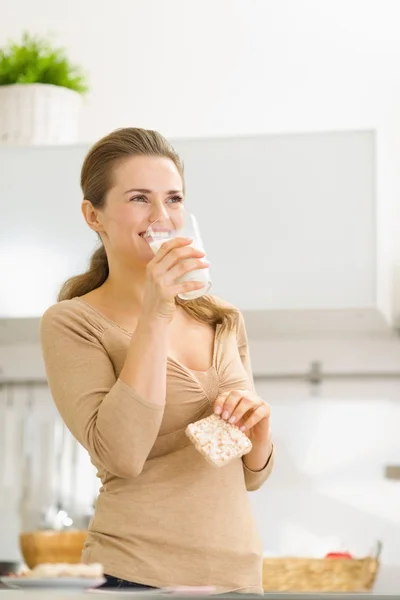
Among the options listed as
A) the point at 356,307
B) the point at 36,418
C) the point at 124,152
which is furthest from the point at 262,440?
the point at 36,418

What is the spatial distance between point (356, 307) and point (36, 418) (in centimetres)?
112

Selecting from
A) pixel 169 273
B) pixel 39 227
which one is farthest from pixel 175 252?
pixel 39 227

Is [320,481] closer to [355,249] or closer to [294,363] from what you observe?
[294,363]

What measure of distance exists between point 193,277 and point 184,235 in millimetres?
56

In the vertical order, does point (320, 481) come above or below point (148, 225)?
below

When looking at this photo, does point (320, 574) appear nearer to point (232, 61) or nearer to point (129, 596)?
point (232, 61)

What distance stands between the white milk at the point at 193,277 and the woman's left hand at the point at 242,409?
0.14 metres

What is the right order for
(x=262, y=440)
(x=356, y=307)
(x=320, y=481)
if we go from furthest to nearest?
(x=320, y=481), (x=356, y=307), (x=262, y=440)

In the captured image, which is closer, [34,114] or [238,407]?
[238,407]

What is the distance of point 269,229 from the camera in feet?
9.37

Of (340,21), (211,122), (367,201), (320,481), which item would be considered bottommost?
(320,481)

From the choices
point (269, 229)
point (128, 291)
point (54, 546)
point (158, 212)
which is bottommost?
point (54, 546)

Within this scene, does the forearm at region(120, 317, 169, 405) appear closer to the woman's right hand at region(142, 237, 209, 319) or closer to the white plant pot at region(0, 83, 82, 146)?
the woman's right hand at region(142, 237, 209, 319)

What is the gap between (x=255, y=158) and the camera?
2898 mm
